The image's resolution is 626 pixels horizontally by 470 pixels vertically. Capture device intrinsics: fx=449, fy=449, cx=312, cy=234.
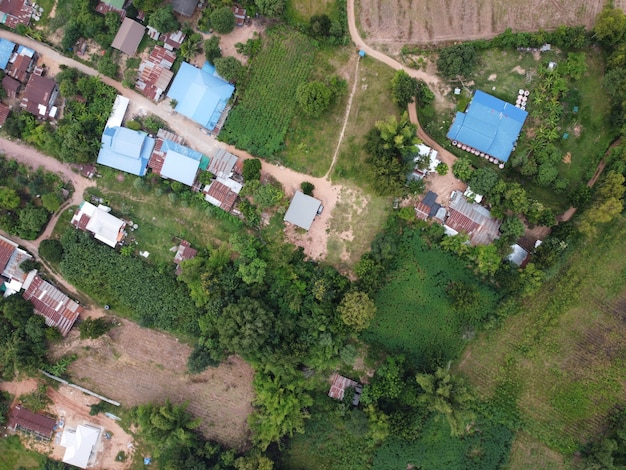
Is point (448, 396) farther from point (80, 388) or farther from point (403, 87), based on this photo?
point (80, 388)

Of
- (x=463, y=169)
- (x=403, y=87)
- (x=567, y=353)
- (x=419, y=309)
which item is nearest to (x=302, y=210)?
(x=403, y=87)

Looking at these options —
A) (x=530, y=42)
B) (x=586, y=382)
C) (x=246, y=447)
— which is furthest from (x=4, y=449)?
(x=530, y=42)

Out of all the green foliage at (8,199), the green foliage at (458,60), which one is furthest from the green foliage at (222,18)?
the green foliage at (8,199)

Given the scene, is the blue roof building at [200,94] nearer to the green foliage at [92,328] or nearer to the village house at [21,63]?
the village house at [21,63]

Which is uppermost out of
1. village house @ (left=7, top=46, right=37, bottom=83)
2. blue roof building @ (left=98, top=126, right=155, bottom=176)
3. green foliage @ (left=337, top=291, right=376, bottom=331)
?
village house @ (left=7, top=46, right=37, bottom=83)

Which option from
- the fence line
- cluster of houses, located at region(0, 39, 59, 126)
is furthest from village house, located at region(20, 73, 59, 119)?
the fence line

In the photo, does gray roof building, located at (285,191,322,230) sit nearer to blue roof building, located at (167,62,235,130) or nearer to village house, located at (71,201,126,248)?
blue roof building, located at (167,62,235,130)
